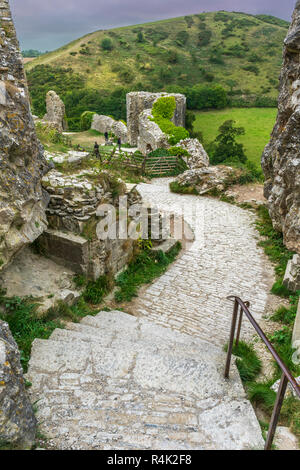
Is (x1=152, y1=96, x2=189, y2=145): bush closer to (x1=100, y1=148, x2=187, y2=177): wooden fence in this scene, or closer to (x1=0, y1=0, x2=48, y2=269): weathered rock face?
(x1=100, y1=148, x2=187, y2=177): wooden fence

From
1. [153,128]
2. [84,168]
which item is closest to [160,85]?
[153,128]

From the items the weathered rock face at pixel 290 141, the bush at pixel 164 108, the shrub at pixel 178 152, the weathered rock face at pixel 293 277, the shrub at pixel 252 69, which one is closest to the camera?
the weathered rock face at pixel 290 141

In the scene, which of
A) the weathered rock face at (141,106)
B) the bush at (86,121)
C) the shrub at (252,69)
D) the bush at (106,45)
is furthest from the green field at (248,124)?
the bush at (106,45)

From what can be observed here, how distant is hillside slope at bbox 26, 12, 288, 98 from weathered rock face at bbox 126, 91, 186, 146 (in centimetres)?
2689

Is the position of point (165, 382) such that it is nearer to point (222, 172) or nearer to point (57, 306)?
point (57, 306)

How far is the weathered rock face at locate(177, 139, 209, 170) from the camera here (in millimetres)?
18625

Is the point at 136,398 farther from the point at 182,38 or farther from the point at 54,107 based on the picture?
the point at 182,38

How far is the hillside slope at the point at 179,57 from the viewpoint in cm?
5506

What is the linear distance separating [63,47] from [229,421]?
81.4 m

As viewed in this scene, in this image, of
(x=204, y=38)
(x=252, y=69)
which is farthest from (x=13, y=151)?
(x=204, y=38)

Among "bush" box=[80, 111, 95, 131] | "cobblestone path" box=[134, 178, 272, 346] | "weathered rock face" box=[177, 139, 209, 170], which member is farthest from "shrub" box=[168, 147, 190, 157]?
"bush" box=[80, 111, 95, 131]

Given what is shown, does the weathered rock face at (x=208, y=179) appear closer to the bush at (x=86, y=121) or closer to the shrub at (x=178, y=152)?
the shrub at (x=178, y=152)

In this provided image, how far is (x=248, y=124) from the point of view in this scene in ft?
118

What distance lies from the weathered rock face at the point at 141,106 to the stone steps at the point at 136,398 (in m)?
24.0
